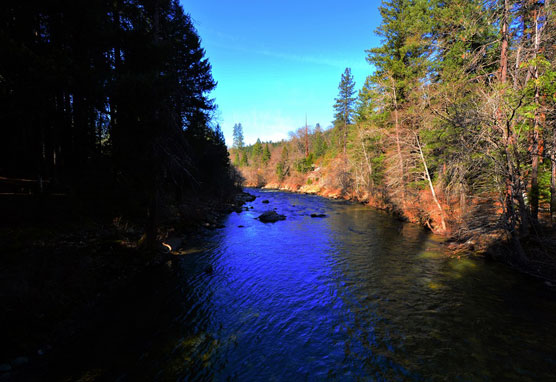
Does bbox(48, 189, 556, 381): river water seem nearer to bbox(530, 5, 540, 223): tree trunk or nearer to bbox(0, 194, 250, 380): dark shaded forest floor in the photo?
bbox(0, 194, 250, 380): dark shaded forest floor

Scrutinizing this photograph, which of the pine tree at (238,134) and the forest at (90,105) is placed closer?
the forest at (90,105)

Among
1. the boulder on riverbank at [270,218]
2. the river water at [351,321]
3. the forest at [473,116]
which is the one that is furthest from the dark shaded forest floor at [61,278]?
the forest at [473,116]

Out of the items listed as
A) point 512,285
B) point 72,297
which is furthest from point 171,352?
point 512,285

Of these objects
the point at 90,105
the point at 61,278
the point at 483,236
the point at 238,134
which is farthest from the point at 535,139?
the point at 238,134

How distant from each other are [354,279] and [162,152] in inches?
360

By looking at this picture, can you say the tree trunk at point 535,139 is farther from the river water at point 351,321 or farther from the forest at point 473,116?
the river water at point 351,321

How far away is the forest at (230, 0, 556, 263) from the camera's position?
917 centimetres

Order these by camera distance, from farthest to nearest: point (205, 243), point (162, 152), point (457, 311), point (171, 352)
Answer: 1. point (205, 243)
2. point (162, 152)
3. point (457, 311)
4. point (171, 352)

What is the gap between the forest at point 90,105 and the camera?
823cm

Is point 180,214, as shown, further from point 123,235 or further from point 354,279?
point 354,279

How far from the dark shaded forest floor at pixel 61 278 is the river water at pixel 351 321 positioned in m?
1.72

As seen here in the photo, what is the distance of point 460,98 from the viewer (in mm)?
11008

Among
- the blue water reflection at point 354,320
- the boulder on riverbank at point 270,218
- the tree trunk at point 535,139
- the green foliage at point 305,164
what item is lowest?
the blue water reflection at point 354,320

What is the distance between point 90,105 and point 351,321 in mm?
13194
